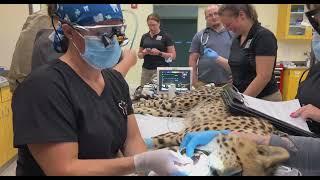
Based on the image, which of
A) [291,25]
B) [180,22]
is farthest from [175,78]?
[291,25]

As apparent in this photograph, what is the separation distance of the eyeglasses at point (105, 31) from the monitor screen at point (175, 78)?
185 centimetres

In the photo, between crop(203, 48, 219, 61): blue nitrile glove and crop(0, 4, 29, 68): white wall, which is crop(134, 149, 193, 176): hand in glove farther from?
crop(0, 4, 29, 68): white wall

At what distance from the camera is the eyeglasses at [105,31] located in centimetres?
122

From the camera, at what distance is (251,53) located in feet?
8.13

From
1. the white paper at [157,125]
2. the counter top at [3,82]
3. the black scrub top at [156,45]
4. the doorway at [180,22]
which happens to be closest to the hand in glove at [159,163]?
the white paper at [157,125]

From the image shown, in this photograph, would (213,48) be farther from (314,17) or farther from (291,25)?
(291,25)

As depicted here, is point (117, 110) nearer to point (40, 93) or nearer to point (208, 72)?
point (40, 93)

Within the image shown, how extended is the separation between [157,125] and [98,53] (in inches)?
42.5

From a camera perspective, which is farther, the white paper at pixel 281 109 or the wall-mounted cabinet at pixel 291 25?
the wall-mounted cabinet at pixel 291 25

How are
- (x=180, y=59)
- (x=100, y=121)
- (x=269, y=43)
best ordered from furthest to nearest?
(x=180, y=59), (x=269, y=43), (x=100, y=121)

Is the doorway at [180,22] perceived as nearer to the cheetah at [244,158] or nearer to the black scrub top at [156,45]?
the black scrub top at [156,45]

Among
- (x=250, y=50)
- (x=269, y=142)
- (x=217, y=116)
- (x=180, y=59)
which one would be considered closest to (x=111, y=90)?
(x=269, y=142)

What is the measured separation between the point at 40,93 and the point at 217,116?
48.0 inches

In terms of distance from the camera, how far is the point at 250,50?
2.47 m
